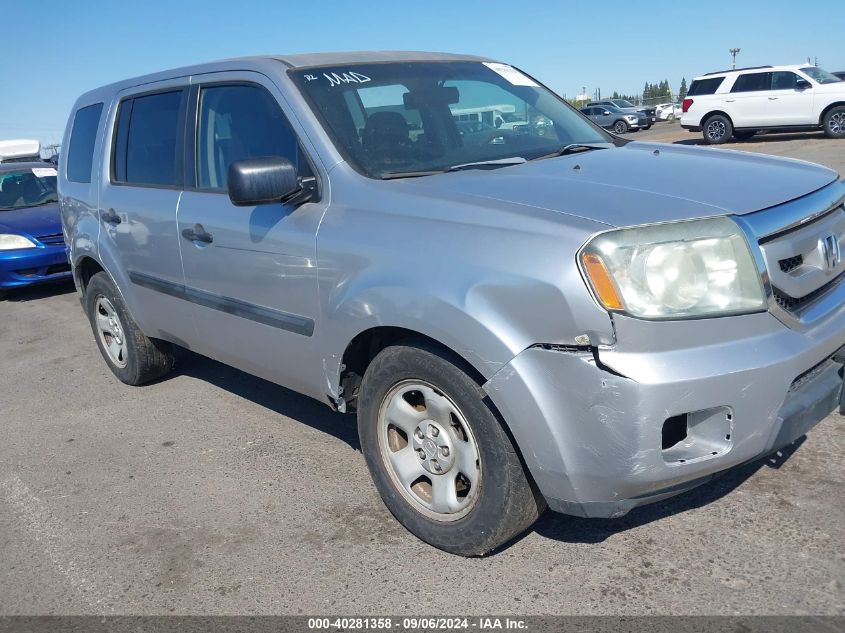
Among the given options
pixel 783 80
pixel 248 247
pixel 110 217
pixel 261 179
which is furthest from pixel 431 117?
pixel 783 80

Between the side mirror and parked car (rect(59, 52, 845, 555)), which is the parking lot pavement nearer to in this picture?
parked car (rect(59, 52, 845, 555))

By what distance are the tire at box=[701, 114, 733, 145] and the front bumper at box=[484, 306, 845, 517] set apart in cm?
1968

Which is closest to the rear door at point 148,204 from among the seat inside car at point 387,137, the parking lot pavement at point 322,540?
the parking lot pavement at point 322,540

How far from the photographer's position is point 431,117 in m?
3.66

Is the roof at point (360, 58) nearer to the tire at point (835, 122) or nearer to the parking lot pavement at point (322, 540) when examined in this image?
the parking lot pavement at point (322, 540)

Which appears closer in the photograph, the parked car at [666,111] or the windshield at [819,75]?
the windshield at [819,75]

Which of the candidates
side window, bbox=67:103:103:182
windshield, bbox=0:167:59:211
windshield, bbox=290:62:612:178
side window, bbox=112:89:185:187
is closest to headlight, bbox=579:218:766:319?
windshield, bbox=290:62:612:178

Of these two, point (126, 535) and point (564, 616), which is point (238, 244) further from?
point (564, 616)

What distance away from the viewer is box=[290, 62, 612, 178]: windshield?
3355 millimetres

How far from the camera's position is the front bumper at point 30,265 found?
8.88m

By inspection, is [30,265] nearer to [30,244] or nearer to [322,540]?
[30,244]

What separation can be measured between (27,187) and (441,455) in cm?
933

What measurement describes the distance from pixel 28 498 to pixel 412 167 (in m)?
2.52

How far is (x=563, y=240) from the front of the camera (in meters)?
2.42
